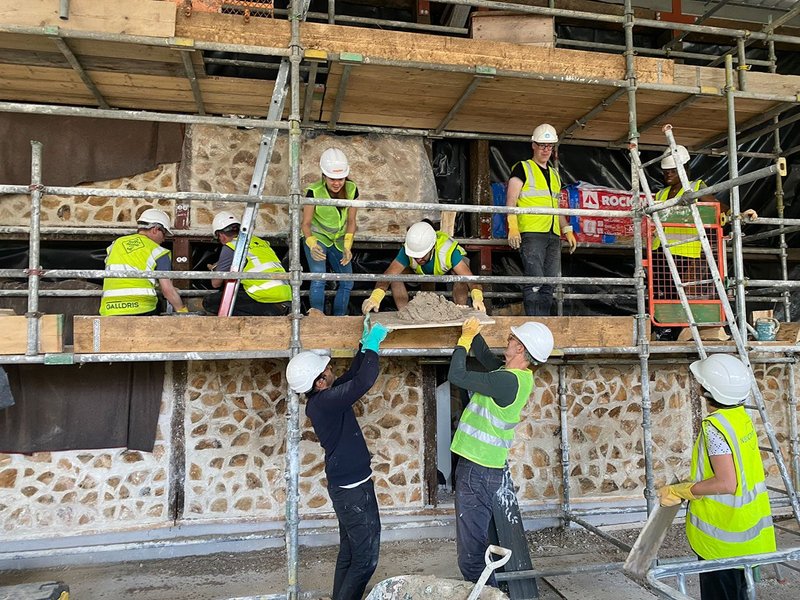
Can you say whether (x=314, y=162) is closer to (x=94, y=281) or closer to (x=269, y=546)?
(x=94, y=281)

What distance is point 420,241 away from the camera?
4.71 meters

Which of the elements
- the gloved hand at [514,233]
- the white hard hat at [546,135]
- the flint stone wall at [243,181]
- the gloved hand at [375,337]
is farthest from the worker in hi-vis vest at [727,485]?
the flint stone wall at [243,181]

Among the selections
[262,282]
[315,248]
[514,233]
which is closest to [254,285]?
[262,282]

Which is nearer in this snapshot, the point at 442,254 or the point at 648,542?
the point at 648,542

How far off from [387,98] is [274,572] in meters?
4.53

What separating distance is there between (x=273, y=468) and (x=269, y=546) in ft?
2.52

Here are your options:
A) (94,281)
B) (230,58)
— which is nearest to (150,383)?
(94,281)

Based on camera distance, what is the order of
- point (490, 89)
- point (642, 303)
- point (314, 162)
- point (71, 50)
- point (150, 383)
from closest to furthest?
1. point (71, 50)
2. point (642, 303)
3. point (490, 89)
4. point (150, 383)
5. point (314, 162)

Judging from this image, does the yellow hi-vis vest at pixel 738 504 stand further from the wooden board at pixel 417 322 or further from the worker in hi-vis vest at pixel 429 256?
the worker in hi-vis vest at pixel 429 256

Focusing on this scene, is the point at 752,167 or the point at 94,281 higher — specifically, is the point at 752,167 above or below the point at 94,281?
above

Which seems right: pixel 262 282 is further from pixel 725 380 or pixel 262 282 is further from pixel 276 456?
pixel 725 380

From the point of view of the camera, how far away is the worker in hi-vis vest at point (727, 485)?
3266mm

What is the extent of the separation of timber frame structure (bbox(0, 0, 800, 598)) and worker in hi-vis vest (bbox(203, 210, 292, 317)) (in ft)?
2.30

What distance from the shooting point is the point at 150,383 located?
551 cm
